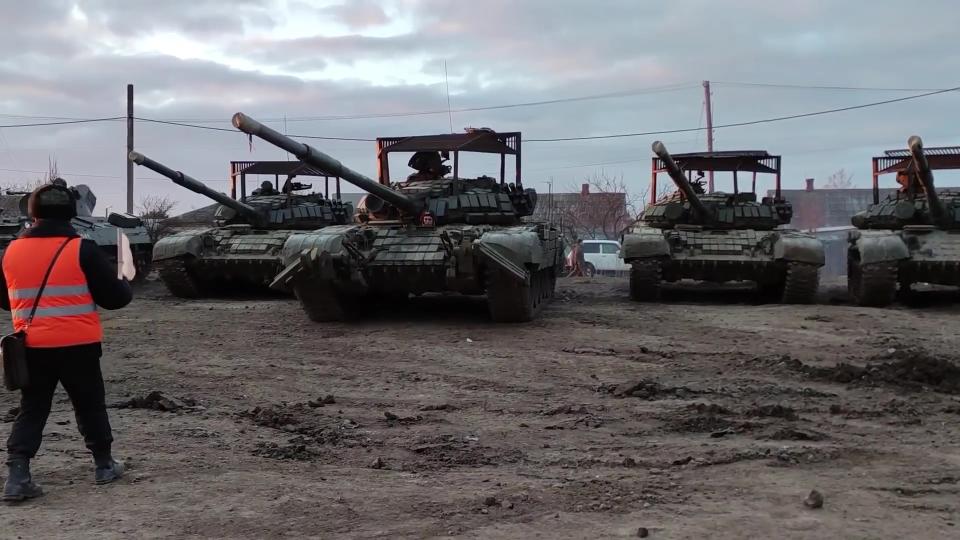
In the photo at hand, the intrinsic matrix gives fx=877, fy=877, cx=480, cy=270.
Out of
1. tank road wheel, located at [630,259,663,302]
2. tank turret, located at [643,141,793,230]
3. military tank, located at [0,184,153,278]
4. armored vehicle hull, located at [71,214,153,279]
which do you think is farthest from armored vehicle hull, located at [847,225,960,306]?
military tank, located at [0,184,153,278]

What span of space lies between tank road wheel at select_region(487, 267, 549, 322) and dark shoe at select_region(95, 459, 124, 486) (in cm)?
596

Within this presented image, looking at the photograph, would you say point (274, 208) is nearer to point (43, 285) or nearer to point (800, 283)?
point (800, 283)

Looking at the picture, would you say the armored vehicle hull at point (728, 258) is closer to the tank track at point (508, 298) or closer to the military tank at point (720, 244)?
the military tank at point (720, 244)

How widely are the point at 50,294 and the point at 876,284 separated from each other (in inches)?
445

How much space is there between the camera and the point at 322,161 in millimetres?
9945

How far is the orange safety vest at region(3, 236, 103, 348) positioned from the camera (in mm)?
4262

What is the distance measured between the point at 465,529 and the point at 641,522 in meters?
0.75

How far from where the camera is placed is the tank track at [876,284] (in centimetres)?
1233

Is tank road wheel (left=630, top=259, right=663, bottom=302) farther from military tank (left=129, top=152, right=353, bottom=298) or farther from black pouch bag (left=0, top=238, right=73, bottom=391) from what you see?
black pouch bag (left=0, top=238, right=73, bottom=391)

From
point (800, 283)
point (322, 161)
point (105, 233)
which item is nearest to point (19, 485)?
point (322, 161)

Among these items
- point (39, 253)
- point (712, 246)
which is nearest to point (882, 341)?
point (712, 246)

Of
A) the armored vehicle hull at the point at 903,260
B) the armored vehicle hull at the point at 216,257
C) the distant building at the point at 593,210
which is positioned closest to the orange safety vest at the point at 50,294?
the armored vehicle hull at the point at 216,257

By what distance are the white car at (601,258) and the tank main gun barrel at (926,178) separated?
1484 cm

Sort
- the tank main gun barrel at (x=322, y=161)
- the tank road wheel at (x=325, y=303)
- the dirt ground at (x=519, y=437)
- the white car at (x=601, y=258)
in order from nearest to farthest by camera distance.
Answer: the dirt ground at (x=519, y=437) < the tank main gun barrel at (x=322, y=161) < the tank road wheel at (x=325, y=303) < the white car at (x=601, y=258)
